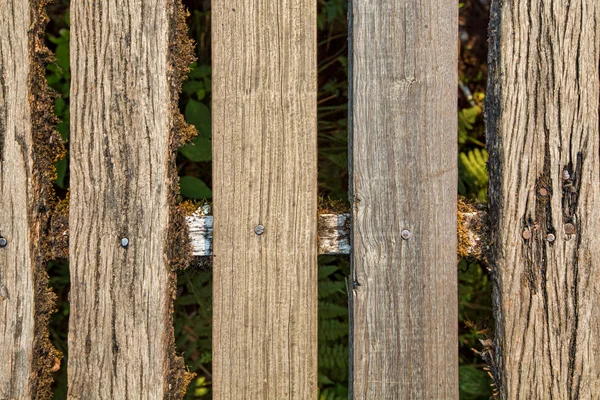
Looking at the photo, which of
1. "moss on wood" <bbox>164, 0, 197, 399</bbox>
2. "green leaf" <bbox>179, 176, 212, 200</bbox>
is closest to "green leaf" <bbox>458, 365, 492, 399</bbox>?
"moss on wood" <bbox>164, 0, 197, 399</bbox>

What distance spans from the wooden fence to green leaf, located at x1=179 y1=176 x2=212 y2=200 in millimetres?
553

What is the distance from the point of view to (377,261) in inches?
82.4

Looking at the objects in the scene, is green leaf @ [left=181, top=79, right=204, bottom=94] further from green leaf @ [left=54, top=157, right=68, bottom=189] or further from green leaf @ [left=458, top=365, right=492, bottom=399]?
green leaf @ [left=458, top=365, right=492, bottom=399]

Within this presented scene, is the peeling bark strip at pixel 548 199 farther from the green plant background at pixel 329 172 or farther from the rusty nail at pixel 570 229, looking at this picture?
the green plant background at pixel 329 172

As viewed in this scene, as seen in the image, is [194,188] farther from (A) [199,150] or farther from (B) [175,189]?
(B) [175,189]

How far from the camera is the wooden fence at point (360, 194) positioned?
2.08 meters

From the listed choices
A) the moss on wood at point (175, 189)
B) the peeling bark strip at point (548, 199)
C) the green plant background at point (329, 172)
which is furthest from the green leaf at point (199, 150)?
the peeling bark strip at point (548, 199)

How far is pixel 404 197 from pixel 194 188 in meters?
1.09

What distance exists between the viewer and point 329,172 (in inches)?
116

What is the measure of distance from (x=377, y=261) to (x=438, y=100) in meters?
0.65

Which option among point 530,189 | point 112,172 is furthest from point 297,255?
point 530,189

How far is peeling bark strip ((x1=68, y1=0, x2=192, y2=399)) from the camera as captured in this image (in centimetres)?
211

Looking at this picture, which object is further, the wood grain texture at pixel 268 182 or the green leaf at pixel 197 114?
the green leaf at pixel 197 114

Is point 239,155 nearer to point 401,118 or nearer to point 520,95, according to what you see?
point 401,118
